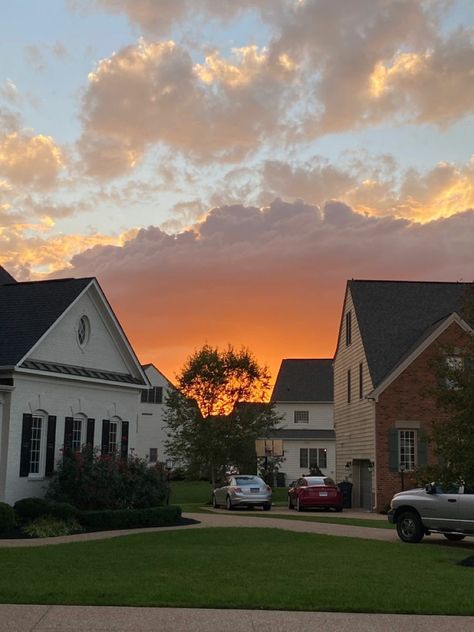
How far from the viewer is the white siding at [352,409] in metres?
33.5

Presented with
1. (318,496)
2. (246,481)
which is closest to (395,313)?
(318,496)

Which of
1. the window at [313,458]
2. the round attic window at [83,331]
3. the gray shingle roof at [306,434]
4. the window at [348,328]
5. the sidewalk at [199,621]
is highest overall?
the window at [348,328]

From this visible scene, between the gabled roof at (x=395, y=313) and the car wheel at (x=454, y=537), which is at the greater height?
the gabled roof at (x=395, y=313)

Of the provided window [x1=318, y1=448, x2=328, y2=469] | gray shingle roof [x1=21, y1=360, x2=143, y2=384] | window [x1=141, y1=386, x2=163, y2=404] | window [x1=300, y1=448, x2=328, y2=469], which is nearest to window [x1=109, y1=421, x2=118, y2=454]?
gray shingle roof [x1=21, y1=360, x2=143, y2=384]

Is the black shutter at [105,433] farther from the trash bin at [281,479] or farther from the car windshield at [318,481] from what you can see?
the trash bin at [281,479]

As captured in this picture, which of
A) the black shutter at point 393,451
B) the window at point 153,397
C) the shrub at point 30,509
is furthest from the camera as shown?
the window at point 153,397

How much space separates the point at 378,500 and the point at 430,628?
23.3 meters

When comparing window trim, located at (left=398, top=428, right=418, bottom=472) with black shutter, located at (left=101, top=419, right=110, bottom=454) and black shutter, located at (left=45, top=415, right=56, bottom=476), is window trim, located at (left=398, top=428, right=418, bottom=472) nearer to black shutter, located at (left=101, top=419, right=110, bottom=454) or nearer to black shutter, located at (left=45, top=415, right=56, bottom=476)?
black shutter, located at (left=101, top=419, right=110, bottom=454)

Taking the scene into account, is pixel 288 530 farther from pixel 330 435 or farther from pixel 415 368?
pixel 330 435

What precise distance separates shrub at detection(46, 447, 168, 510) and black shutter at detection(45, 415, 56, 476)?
31cm

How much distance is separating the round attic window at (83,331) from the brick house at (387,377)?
1216 centimetres

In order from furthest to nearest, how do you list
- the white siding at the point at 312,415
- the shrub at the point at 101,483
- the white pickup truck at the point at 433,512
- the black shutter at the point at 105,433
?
the white siding at the point at 312,415, the black shutter at the point at 105,433, the shrub at the point at 101,483, the white pickup truck at the point at 433,512

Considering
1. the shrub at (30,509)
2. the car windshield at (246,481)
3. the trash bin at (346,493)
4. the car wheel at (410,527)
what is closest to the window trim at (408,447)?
the trash bin at (346,493)

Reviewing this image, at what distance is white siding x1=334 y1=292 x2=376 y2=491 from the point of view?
110 ft
